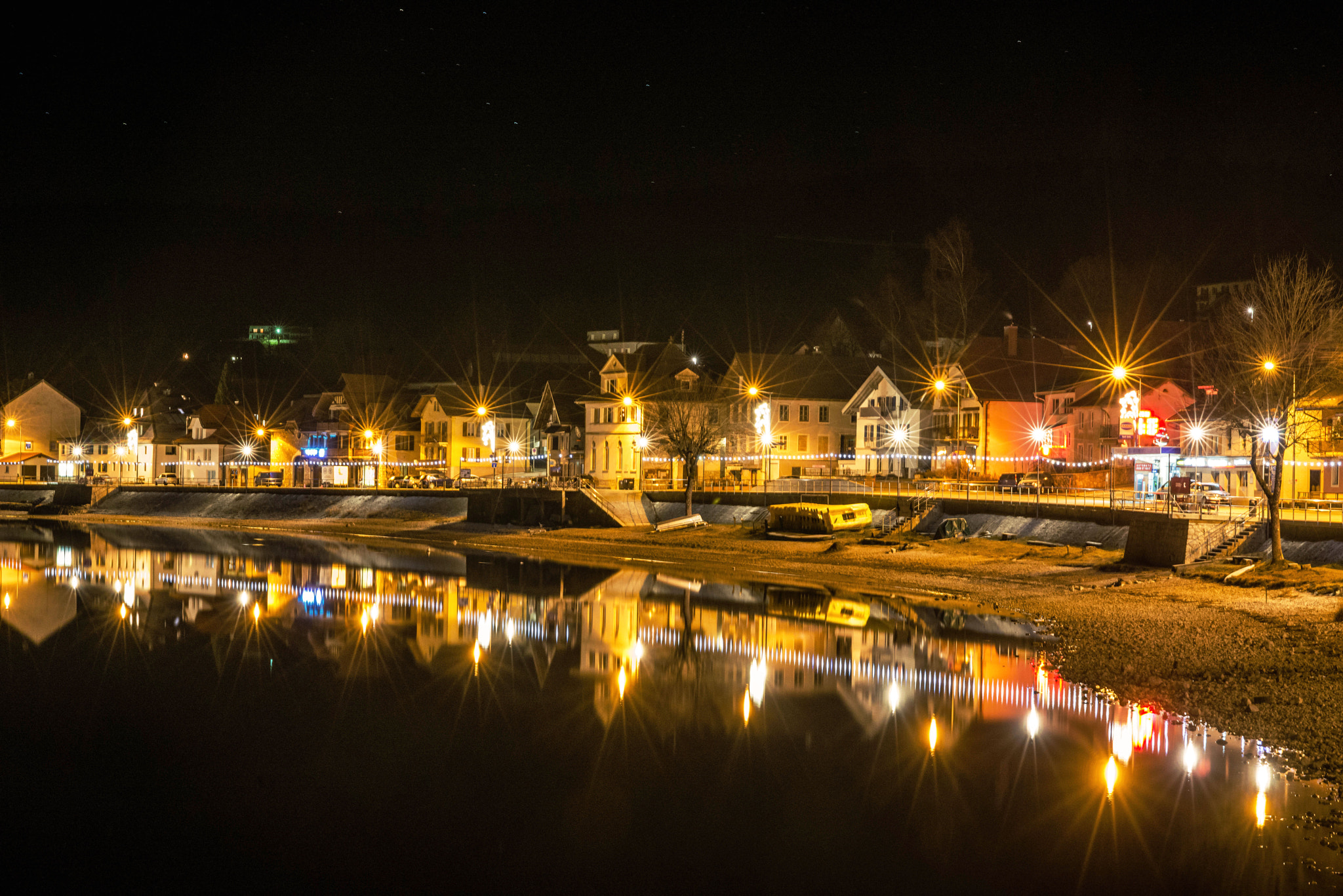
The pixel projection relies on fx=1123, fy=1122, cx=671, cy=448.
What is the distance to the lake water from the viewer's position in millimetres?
15305

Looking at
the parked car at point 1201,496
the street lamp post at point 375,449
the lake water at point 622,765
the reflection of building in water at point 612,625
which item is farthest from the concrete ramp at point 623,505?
the street lamp post at point 375,449

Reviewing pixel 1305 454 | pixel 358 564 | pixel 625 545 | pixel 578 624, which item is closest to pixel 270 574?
pixel 358 564

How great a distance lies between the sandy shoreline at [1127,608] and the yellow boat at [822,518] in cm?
157

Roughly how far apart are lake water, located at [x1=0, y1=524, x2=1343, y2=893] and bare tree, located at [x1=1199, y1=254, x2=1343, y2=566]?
1126 cm

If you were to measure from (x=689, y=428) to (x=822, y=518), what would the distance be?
20824 millimetres

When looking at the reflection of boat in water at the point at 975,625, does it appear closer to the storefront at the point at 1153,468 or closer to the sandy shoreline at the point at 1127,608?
the sandy shoreline at the point at 1127,608

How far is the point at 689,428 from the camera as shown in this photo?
7144 centimetres

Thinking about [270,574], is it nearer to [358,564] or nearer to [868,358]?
[358,564]

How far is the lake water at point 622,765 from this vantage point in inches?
603

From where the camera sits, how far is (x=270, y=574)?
48.6m

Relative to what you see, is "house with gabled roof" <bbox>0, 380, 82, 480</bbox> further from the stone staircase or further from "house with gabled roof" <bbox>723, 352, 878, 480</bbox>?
the stone staircase

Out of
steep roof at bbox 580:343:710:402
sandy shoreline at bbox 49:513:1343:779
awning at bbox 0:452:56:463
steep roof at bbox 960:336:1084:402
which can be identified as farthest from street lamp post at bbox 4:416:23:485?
steep roof at bbox 960:336:1084:402

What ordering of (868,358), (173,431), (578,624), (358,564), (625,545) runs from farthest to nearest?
(173,431) < (868,358) < (625,545) < (358,564) < (578,624)

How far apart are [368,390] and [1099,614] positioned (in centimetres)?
8076
